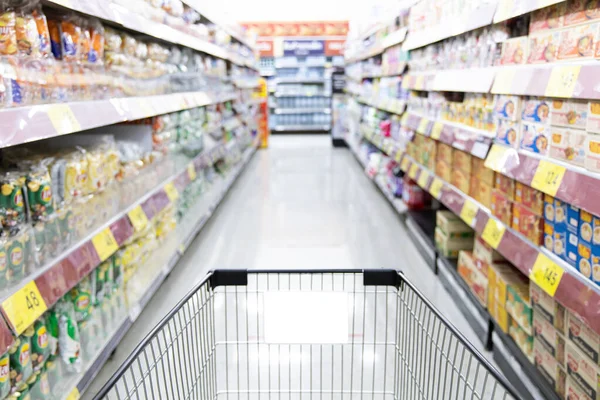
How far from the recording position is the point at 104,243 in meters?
2.22

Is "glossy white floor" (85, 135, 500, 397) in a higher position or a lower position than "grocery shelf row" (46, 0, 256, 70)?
lower

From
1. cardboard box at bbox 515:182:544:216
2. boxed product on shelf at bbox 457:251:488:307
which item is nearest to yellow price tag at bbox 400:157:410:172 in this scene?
boxed product on shelf at bbox 457:251:488:307

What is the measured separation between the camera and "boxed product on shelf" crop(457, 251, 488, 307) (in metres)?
2.70

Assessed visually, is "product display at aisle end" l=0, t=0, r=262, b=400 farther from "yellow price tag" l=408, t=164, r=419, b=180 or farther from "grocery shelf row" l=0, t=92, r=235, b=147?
"yellow price tag" l=408, t=164, r=419, b=180

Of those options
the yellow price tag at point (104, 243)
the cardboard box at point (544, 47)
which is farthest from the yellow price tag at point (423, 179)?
the yellow price tag at point (104, 243)

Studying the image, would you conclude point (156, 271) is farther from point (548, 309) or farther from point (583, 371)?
point (583, 371)

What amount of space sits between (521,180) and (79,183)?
5.48ft

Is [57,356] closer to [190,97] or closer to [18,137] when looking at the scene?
[18,137]

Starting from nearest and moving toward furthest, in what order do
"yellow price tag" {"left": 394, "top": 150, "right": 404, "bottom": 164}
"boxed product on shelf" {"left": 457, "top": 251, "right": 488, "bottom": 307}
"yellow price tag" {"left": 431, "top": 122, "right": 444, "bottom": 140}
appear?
"boxed product on shelf" {"left": 457, "top": 251, "right": 488, "bottom": 307} → "yellow price tag" {"left": 431, "top": 122, "right": 444, "bottom": 140} → "yellow price tag" {"left": 394, "top": 150, "right": 404, "bottom": 164}

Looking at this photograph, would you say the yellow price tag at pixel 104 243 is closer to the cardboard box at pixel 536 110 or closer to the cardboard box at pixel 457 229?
the cardboard box at pixel 536 110

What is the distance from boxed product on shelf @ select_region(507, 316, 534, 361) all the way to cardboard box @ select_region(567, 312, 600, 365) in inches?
13.6

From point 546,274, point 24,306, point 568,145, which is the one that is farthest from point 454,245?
point 24,306

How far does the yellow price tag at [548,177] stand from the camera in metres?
1.82

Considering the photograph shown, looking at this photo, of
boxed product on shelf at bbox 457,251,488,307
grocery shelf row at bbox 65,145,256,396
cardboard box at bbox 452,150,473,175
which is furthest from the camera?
cardboard box at bbox 452,150,473,175
